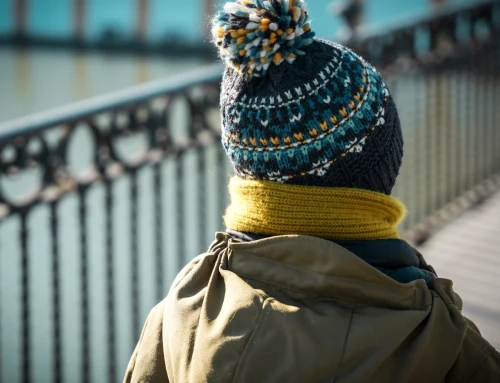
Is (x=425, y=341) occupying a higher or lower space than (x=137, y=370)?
higher

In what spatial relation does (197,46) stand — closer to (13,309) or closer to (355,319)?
A: (13,309)

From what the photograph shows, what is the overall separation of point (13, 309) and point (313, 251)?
12.2ft

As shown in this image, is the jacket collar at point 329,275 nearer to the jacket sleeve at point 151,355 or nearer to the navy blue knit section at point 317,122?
the navy blue knit section at point 317,122

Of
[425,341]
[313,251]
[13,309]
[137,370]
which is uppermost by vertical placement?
[313,251]

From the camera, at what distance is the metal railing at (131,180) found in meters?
2.87

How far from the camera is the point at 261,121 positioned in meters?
1.42

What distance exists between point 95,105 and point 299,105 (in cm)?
171

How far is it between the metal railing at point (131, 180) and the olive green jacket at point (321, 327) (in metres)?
1.53

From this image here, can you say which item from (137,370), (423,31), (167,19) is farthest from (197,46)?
(137,370)

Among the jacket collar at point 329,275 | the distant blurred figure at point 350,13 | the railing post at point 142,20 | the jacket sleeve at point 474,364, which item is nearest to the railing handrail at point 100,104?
the distant blurred figure at point 350,13

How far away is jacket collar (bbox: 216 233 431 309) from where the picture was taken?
1.35 m

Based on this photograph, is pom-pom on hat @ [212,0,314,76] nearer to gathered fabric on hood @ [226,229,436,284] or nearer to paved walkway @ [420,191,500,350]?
gathered fabric on hood @ [226,229,436,284]

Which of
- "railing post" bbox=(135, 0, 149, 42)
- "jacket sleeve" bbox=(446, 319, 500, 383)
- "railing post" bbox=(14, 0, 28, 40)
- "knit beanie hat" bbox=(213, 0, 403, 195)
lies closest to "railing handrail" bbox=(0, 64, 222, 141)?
"knit beanie hat" bbox=(213, 0, 403, 195)

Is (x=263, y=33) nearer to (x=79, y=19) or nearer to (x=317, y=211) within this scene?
(x=317, y=211)
